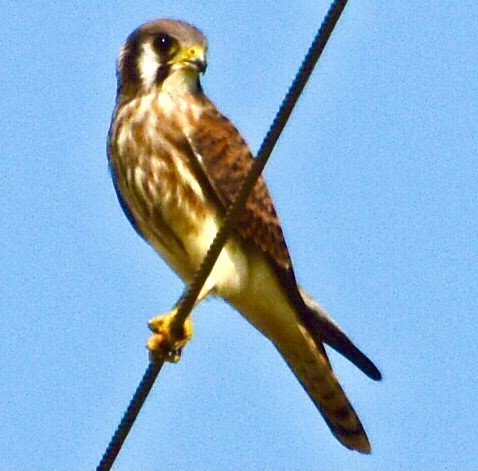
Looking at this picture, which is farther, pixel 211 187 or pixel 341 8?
pixel 211 187

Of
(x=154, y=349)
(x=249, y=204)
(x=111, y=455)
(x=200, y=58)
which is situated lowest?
(x=111, y=455)

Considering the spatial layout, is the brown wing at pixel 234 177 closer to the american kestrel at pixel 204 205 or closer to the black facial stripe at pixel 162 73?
the american kestrel at pixel 204 205

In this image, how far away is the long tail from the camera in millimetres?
5328

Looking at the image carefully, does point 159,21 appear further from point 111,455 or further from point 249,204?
point 111,455

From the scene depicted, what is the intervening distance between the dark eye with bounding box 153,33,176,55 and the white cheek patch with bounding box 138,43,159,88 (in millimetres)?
30

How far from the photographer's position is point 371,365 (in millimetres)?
5172

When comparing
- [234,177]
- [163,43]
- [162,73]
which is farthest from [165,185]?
[163,43]

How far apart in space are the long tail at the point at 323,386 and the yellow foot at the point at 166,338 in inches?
33.6

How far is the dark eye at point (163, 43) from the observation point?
542cm

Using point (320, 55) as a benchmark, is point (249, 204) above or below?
above

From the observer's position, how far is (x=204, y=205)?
505cm

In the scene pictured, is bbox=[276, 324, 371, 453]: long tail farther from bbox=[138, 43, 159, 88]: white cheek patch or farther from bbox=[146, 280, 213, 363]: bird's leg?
bbox=[138, 43, 159, 88]: white cheek patch

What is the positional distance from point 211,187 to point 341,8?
6.58 feet

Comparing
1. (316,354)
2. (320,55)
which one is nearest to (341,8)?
(320,55)
